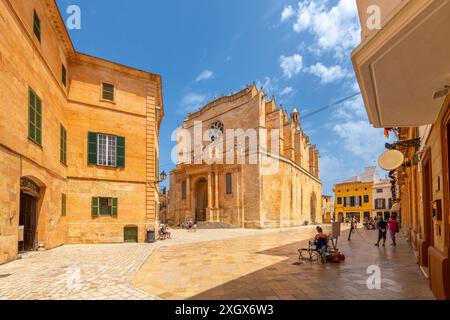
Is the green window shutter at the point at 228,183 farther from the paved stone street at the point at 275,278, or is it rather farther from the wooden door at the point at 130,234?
the paved stone street at the point at 275,278

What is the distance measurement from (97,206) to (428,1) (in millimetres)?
16583

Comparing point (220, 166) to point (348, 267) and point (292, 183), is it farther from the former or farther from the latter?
point (348, 267)

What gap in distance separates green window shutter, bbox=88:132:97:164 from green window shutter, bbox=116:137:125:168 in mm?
1219

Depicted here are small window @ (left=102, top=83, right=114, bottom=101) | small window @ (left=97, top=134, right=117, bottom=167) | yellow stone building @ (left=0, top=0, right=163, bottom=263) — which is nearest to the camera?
yellow stone building @ (left=0, top=0, right=163, bottom=263)

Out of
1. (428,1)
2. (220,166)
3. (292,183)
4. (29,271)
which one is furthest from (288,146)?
(428,1)

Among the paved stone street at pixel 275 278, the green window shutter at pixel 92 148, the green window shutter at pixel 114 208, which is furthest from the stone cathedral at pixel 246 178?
the paved stone street at pixel 275 278

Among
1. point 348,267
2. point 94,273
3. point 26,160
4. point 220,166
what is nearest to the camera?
point 94,273

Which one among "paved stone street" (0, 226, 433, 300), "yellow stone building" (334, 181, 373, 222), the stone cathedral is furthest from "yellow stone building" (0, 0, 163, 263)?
"yellow stone building" (334, 181, 373, 222)

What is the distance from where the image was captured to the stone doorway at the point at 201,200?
39188 mm

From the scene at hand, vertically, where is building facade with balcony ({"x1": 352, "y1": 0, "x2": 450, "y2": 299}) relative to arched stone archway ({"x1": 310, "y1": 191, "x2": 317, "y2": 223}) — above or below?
above

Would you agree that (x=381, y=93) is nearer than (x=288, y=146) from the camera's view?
Yes

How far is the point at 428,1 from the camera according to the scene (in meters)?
2.88

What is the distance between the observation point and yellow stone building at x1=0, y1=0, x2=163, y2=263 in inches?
399

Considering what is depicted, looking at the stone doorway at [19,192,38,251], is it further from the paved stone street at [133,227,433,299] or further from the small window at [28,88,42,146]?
the paved stone street at [133,227,433,299]
